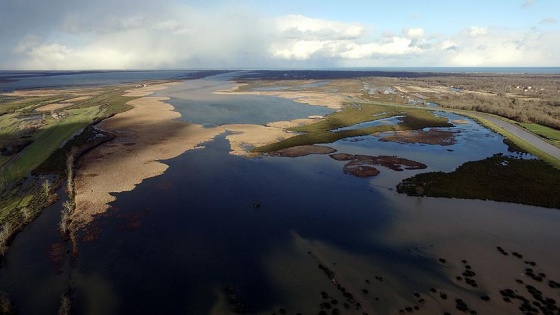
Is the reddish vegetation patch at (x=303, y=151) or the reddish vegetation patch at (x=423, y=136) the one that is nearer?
the reddish vegetation patch at (x=303, y=151)

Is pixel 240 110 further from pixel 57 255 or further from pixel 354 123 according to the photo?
pixel 57 255

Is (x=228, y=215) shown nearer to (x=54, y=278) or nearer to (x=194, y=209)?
(x=194, y=209)

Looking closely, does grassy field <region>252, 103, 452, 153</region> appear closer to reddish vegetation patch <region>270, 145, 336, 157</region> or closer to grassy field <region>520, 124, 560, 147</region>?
reddish vegetation patch <region>270, 145, 336, 157</region>

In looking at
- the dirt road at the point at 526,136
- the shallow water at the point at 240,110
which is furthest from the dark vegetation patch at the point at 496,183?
the shallow water at the point at 240,110

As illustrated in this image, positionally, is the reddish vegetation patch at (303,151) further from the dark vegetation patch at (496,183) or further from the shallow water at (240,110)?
the shallow water at (240,110)

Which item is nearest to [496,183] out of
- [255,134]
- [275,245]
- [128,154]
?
[275,245]

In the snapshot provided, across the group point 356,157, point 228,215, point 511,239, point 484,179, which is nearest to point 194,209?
point 228,215

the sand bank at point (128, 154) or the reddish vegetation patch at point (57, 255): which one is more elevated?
the sand bank at point (128, 154)
